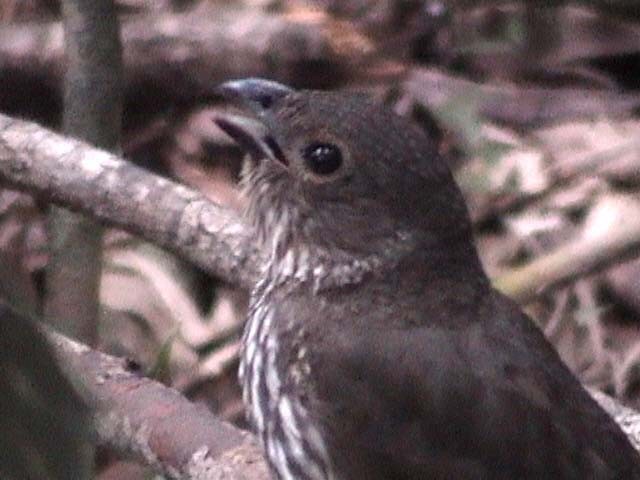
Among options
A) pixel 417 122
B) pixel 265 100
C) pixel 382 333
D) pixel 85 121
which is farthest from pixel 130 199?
pixel 417 122

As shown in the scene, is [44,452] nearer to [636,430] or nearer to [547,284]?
[636,430]

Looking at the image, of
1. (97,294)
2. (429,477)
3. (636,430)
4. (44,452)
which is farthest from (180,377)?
(44,452)

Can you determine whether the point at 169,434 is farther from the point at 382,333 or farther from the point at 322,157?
the point at 322,157

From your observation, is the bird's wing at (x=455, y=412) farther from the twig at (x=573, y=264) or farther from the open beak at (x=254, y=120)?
the twig at (x=573, y=264)

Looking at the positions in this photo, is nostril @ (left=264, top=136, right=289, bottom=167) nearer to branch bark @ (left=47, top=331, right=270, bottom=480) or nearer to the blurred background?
branch bark @ (left=47, top=331, right=270, bottom=480)

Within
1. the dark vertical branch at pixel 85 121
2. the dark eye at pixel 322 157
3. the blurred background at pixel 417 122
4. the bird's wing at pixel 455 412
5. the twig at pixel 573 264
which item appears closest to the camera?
the bird's wing at pixel 455 412

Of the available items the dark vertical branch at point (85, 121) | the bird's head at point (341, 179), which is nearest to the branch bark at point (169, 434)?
the bird's head at point (341, 179)
